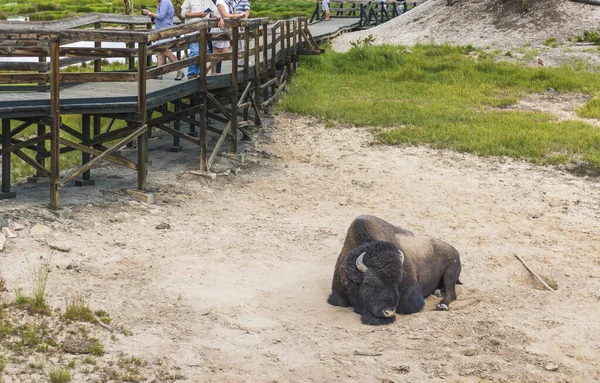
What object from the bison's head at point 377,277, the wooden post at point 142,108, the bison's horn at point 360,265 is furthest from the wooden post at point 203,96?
the bison's horn at point 360,265

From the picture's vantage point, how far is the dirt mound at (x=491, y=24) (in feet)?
88.4

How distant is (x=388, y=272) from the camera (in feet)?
25.8

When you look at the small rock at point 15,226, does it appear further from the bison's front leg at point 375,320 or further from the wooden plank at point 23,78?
the bison's front leg at point 375,320

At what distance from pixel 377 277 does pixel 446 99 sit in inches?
531

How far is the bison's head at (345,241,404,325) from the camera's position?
7.89 meters

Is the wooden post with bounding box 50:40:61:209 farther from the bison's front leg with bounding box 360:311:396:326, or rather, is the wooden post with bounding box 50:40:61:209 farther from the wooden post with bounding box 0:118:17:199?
the bison's front leg with bounding box 360:311:396:326

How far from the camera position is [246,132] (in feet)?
52.3

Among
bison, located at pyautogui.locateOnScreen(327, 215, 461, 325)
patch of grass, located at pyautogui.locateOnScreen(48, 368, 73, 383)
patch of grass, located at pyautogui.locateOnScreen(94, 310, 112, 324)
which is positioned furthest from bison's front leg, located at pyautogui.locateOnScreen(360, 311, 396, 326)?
patch of grass, located at pyautogui.locateOnScreen(48, 368, 73, 383)

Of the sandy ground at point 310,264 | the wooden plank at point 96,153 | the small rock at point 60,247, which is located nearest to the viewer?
the sandy ground at point 310,264

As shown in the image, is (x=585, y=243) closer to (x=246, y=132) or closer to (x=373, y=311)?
(x=373, y=311)

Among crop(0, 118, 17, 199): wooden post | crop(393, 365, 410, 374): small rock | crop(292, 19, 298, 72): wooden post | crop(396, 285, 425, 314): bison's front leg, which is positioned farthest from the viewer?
crop(292, 19, 298, 72): wooden post

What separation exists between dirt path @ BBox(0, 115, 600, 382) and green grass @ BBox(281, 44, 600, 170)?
1234 mm

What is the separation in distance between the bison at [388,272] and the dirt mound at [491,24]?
1873cm

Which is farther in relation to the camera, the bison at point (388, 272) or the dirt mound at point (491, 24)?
the dirt mound at point (491, 24)
